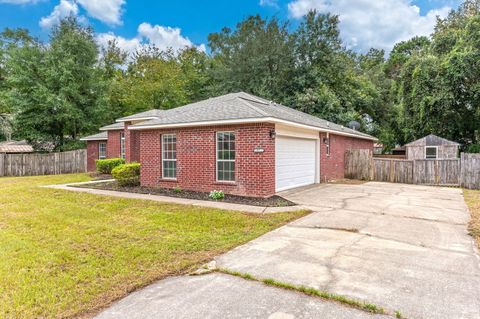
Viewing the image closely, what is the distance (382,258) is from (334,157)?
11346 millimetres

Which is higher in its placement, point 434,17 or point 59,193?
point 434,17

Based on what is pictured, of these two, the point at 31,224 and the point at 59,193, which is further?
the point at 59,193

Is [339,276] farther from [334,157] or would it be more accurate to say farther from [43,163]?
[43,163]

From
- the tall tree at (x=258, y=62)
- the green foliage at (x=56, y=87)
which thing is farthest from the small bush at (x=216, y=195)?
the green foliage at (x=56, y=87)

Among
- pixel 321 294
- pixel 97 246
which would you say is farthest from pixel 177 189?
pixel 321 294

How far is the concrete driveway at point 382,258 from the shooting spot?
129 inches

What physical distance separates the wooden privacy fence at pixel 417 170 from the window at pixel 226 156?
930 cm

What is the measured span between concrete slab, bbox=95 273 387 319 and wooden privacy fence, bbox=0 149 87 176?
1940 centimetres

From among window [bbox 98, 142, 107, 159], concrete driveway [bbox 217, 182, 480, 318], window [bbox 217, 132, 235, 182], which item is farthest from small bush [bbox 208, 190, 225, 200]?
window [bbox 98, 142, 107, 159]

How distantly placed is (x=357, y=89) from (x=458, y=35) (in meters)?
8.61

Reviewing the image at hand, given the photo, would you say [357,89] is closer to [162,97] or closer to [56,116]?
[162,97]

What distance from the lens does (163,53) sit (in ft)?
105

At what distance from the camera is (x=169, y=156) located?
1141 cm

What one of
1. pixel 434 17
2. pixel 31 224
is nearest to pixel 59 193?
pixel 31 224
